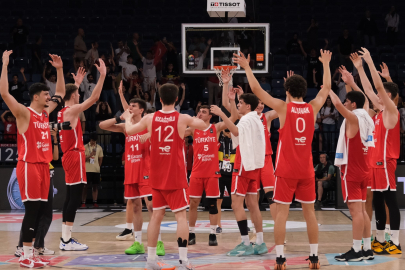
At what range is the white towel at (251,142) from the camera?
22.2ft

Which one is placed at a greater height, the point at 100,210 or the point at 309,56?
the point at 309,56

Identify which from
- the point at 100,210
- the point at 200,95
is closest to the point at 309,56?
the point at 200,95

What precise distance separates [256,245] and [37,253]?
306cm

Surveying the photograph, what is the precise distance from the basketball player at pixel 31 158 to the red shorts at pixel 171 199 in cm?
163

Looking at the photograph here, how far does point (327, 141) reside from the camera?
14141 millimetres

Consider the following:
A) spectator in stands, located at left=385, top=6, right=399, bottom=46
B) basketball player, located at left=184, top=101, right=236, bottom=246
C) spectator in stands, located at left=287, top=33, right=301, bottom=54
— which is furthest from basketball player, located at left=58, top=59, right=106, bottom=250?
spectator in stands, located at left=385, top=6, right=399, bottom=46

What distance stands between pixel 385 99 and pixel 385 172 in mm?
1050

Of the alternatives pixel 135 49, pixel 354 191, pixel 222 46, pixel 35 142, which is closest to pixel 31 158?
pixel 35 142

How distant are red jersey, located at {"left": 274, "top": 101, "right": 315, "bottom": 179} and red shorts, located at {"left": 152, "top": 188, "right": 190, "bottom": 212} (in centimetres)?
116

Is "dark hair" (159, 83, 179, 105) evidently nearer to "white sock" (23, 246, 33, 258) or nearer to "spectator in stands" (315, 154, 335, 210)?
"white sock" (23, 246, 33, 258)

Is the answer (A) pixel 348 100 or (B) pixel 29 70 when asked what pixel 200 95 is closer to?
(B) pixel 29 70

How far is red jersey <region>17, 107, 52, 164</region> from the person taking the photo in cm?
644

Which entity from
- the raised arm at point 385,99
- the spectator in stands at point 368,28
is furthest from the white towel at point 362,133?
the spectator in stands at point 368,28

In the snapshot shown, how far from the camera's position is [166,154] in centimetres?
586
